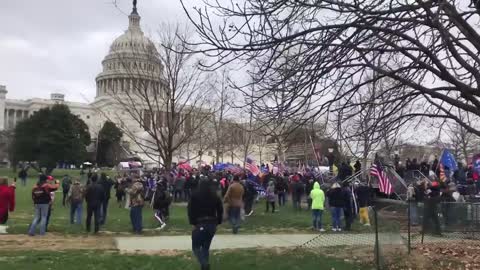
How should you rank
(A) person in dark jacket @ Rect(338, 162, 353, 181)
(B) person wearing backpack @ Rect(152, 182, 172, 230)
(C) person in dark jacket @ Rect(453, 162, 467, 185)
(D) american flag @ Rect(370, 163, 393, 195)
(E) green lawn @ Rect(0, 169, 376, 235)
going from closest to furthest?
(E) green lawn @ Rect(0, 169, 376, 235) < (B) person wearing backpack @ Rect(152, 182, 172, 230) < (D) american flag @ Rect(370, 163, 393, 195) < (C) person in dark jacket @ Rect(453, 162, 467, 185) < (A) person in dark jacket @ Rect(338, 162, 353, 181)

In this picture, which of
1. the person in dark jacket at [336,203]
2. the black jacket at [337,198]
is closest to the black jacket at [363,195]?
the person in dark jacket at [336,203]

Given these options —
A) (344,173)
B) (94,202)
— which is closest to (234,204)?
(94,202)

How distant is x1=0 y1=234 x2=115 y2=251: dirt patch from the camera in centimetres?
1288

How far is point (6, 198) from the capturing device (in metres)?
15.9

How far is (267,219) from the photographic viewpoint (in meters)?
20.7

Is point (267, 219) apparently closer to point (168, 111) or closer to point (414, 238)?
point (414, 238)

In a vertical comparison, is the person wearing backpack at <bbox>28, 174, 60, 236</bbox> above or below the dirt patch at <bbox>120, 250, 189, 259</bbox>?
above

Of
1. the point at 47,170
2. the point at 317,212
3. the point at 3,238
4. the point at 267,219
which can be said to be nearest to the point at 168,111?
the point at 267,219

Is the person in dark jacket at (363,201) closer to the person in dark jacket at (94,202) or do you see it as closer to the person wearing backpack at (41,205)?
the person in dark jacket at (94,202)

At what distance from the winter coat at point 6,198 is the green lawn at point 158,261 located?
→ 14.6ft

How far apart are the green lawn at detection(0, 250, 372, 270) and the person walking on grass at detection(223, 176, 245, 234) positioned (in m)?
4.41

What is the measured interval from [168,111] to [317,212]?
555 inches

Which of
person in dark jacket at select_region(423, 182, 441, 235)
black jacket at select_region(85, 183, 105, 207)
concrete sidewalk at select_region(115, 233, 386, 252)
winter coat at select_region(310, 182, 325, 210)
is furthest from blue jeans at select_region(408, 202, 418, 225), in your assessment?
black jacket at select_region(85, 183, 105, 207)

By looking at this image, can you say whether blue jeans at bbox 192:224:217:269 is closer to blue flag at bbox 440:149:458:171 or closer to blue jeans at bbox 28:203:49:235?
blue jeans at bbox 28:203:49:235
